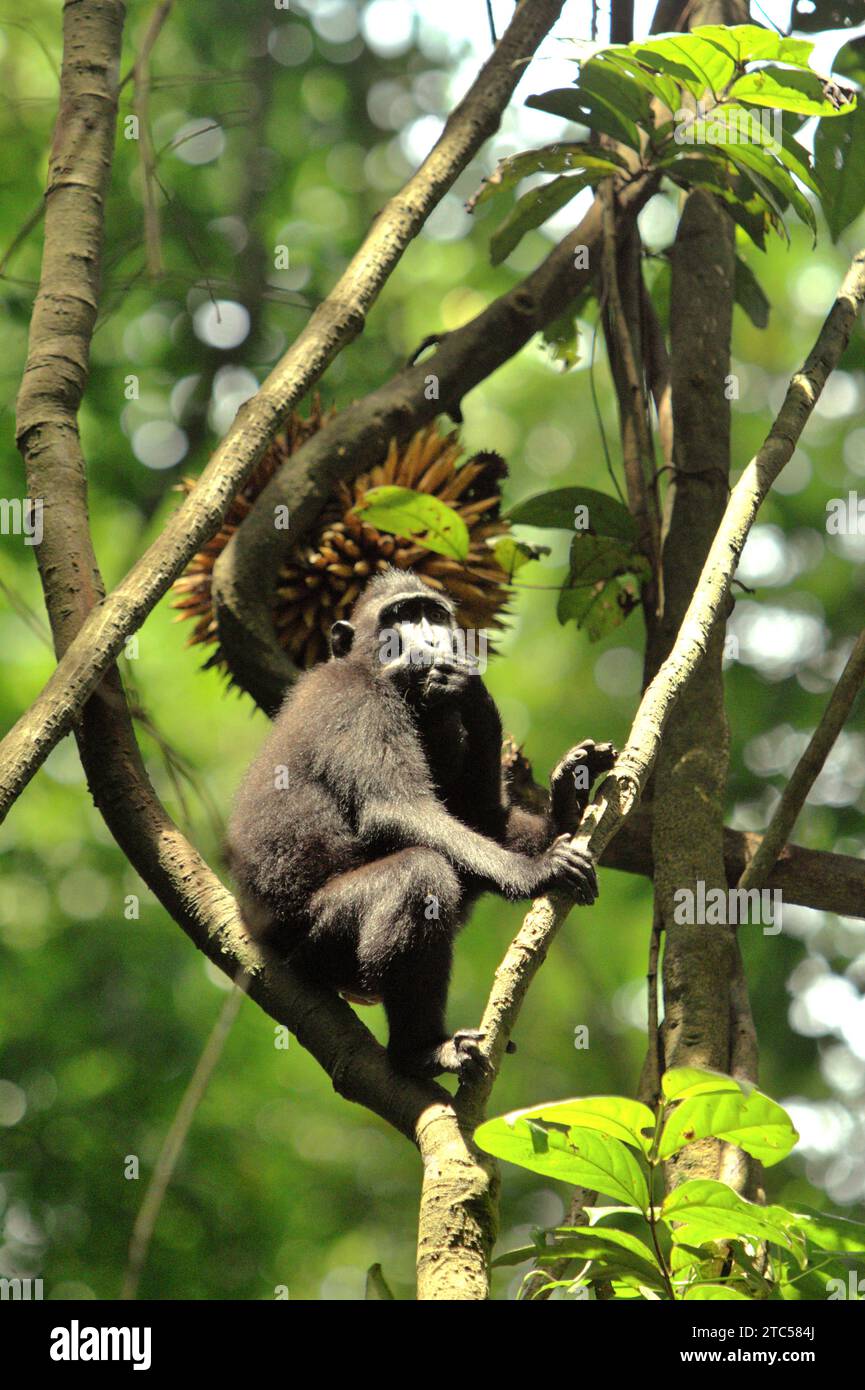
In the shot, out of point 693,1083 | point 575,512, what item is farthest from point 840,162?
point 693,1083

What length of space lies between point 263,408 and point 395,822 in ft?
4.54

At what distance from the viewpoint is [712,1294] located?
2756 mm

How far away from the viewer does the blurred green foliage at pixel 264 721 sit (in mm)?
8633

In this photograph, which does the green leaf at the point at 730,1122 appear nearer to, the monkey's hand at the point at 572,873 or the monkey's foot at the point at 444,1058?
the monkey's foot at the point at 444,1058

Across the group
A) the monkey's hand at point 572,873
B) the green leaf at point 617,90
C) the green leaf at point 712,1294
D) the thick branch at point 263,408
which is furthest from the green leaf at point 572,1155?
the green leaf at point 617,90

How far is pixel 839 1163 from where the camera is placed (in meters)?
9.61

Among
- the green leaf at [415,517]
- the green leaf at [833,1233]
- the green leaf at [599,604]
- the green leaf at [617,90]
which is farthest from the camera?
the green leaf at [599,604]

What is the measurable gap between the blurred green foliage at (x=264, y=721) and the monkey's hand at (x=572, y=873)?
4.81 metres

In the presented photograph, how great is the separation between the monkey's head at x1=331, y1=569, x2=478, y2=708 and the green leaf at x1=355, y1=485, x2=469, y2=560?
214 millimetres

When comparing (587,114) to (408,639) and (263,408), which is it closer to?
(263,408)

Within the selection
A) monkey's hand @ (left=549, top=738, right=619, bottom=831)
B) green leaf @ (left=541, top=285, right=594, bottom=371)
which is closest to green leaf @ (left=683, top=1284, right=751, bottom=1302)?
monkey's hand @ (left=549, top=738, right=619, bottom=831)

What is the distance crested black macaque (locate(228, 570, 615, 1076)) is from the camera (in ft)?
12.2
